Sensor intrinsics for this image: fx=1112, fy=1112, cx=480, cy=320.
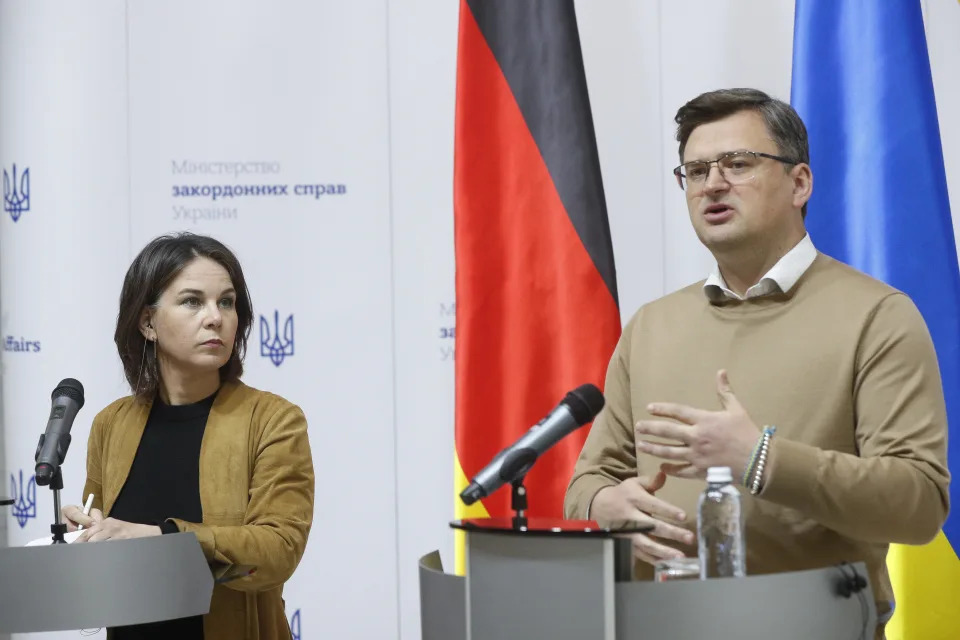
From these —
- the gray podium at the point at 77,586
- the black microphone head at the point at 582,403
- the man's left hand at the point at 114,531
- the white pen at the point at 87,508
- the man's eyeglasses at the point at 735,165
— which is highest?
the man's eyeglasses at the point at 735,165

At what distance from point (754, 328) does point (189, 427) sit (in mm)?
1245

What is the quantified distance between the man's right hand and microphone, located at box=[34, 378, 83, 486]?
99 cm

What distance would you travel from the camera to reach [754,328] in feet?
7.38

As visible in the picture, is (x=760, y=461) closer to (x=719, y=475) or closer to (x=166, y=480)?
(x=719, y=475)

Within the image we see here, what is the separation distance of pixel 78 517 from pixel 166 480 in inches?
9.0

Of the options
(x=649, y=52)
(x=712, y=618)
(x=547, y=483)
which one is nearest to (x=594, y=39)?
(x=649, y=52)

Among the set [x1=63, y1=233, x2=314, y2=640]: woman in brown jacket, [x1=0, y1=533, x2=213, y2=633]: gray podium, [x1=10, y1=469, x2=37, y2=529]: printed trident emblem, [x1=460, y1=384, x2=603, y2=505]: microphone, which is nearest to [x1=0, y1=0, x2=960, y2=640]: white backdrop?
[x1=10, y1=469, x2=37, y2=529]: printed trident emblem

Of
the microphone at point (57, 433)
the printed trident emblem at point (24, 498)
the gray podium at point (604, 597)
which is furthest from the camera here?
the printed trident emblem at point (24, 498)

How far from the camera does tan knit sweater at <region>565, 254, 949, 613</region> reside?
6.23ft

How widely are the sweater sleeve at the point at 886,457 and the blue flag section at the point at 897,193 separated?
87 centimetres

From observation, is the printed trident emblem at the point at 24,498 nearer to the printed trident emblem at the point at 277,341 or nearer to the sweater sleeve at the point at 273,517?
the printed trident emblem at the point at 277,341

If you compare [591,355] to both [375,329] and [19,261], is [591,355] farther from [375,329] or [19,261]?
[19,261]

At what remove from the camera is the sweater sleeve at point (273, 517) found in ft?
7.20

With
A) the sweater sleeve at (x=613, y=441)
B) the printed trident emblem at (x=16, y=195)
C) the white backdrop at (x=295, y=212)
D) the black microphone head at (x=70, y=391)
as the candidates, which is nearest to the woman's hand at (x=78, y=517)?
the black microphone head at (x=70, y=391)
